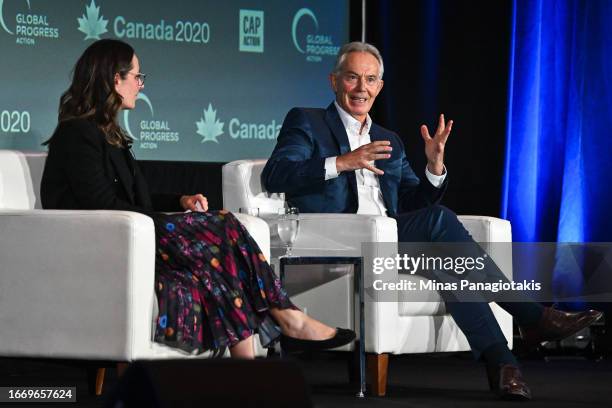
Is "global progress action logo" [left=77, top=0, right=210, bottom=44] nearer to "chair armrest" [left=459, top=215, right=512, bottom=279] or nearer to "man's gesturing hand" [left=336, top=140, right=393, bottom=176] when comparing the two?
"man's gesturing hand" [left=336, top=140, right=393, bottom=176]

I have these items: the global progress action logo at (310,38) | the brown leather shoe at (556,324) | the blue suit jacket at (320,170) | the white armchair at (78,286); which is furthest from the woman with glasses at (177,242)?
the global progress action logo at (310,38)

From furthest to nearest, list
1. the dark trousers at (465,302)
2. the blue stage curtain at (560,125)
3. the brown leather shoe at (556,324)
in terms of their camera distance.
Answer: the blue stage curtain at (560,125) → the brown leather shoe at (556,324) → the dark trousers at (465,302)

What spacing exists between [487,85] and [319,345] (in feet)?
9.06

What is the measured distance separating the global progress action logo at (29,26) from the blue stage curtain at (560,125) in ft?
7.30

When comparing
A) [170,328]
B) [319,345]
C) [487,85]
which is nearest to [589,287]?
[487,85]

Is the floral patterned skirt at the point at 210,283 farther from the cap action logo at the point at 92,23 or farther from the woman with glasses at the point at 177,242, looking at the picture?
the cap action logo at the point at 92,23

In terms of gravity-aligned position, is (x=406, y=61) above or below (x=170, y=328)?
above

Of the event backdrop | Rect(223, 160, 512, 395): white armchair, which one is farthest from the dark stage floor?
the event backdrop

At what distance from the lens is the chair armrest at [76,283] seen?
305 centimetres

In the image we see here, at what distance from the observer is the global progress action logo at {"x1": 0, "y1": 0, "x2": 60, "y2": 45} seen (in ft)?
16.2

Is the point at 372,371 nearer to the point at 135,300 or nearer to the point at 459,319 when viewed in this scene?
the point at 459,319

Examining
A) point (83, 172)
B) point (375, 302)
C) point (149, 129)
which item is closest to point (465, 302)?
point (375, 302)

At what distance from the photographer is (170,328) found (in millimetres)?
3117

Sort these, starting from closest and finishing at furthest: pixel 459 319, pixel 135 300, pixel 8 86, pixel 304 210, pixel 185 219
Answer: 1. pixel 135 300
2. pixel 185 219
3. pixel 459 319
4. pixel 304 210
5. pixel 8 86
